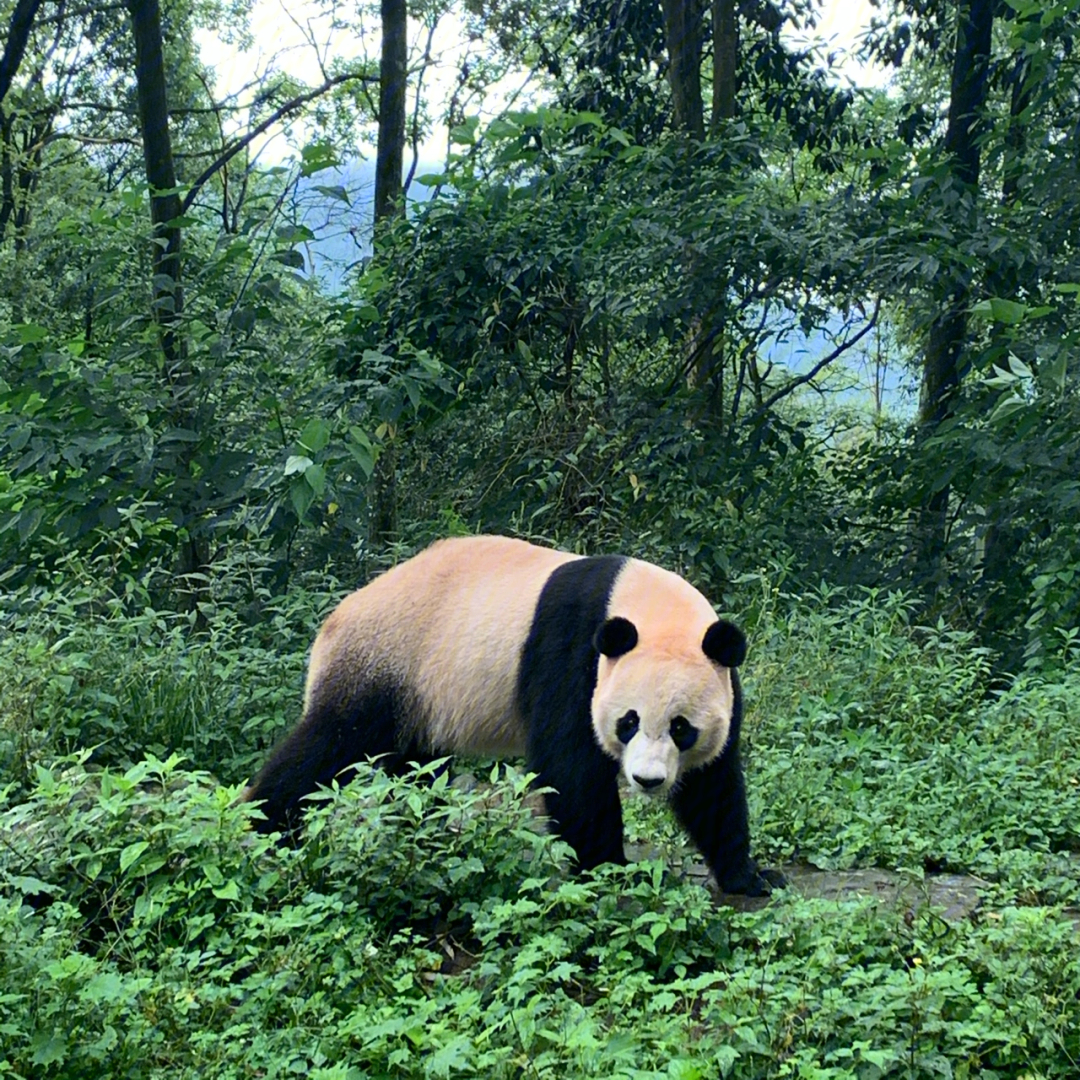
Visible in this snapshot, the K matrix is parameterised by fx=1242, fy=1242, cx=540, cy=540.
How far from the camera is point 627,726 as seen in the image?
3.76 metres

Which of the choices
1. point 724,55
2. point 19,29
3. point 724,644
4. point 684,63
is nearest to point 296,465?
point 724,644

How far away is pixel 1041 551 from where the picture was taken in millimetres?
7230

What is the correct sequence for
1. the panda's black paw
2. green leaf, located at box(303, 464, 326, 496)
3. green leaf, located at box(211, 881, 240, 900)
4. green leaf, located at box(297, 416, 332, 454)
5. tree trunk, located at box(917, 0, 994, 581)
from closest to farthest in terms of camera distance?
green leaf, located at box(211, 881, 240, 900)
the panda's black paw
green leaf, located at box(303, 464, 326, 496)
green leaf, located at box(297, 416, 332, 454)
tree trunk, located at box(917, 0, 994, 581)

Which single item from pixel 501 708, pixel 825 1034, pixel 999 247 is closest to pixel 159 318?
pixel 501 708

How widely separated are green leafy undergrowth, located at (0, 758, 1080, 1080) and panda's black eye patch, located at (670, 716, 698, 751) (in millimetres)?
406

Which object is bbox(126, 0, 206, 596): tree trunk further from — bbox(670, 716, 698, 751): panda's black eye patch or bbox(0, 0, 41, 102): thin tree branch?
bbox(0, 0, 41, 102): thin tree branch

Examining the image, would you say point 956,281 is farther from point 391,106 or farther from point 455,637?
point 391,106

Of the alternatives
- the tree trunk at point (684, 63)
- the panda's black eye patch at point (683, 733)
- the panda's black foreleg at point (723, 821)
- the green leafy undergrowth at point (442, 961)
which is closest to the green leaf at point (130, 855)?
the green leafy undergrowth at point (442, 961)

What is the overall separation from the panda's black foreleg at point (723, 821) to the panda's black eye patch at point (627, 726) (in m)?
0.32

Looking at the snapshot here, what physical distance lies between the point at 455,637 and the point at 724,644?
106 centimetres

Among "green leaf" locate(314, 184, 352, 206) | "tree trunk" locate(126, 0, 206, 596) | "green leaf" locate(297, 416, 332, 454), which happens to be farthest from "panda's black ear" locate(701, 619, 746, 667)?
"green leaf" locate(314, 184, 352, 206)

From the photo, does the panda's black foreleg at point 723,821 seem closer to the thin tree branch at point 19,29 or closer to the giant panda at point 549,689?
the giant panda at point 549,689

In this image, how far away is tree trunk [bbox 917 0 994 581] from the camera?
7.95m

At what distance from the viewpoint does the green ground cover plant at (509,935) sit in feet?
8.69
